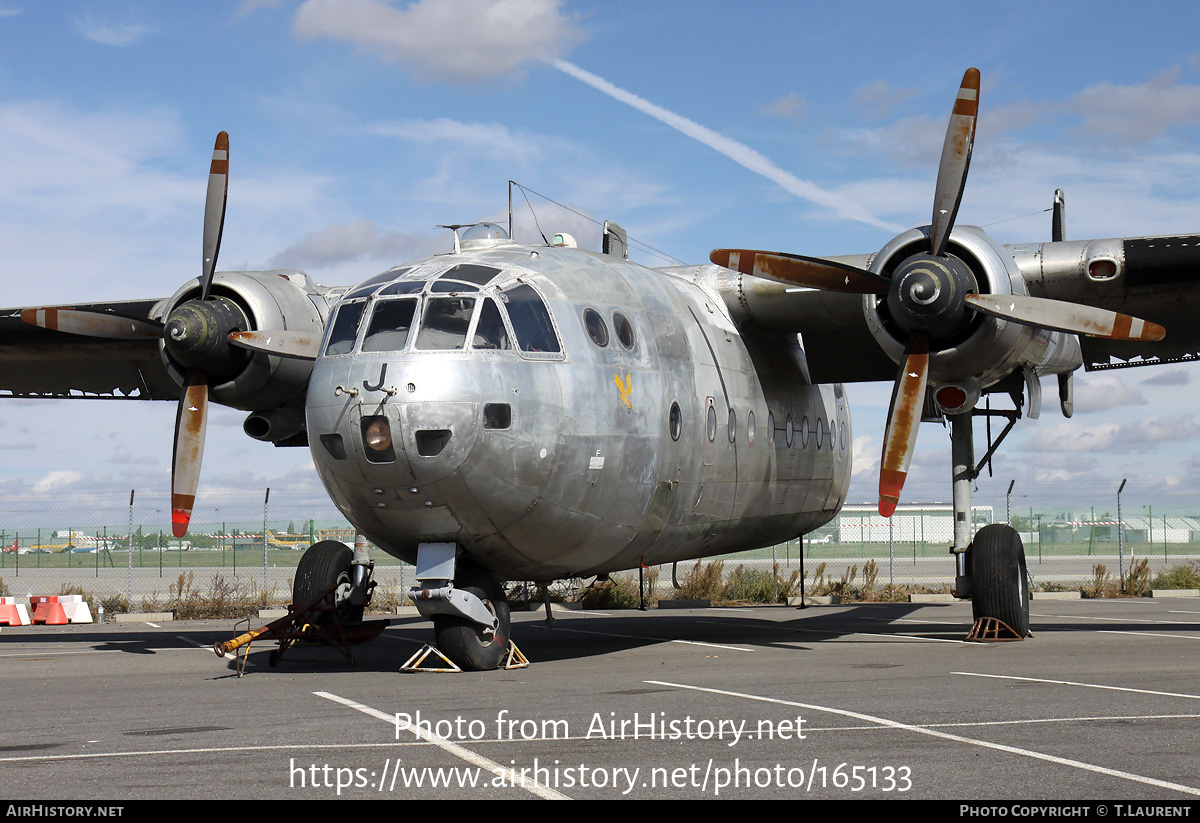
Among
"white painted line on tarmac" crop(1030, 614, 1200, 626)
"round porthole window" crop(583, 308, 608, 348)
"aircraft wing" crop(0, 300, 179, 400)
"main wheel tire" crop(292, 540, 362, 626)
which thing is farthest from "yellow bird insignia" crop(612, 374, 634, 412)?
"white painted line on tarmac" crop(1030, 614, 1200, 626)

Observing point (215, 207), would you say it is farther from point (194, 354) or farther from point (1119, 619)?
point (1119, 619)

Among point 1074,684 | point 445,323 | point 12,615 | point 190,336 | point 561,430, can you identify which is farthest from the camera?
point 12,615

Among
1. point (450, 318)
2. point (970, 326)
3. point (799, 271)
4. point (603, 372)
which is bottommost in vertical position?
point (603, 372)

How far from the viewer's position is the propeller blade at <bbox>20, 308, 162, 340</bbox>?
15.3m

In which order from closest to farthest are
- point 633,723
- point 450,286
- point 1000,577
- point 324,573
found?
point 633,723 → point 450,286 → point 1000,577 → point 324,573

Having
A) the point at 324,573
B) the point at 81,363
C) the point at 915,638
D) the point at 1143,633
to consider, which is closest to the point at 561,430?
the point at 324,573

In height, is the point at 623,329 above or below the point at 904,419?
above

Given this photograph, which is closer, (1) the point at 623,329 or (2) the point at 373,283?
(2) the point at 373,283

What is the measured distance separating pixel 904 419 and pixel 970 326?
134cm

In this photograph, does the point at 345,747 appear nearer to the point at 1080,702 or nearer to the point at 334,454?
the point at 334,454

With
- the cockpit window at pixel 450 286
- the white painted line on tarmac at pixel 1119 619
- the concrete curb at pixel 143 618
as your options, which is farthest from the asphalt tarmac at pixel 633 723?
the concrete curb at pixel 143 618

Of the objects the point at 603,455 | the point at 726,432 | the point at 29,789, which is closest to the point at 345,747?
the point at 29,789

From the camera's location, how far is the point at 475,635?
11617mm

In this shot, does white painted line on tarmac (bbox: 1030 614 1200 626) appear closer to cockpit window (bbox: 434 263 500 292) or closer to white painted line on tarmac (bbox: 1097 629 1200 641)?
white painted line on tarmac (bbox: 1097 629 1200 641)
